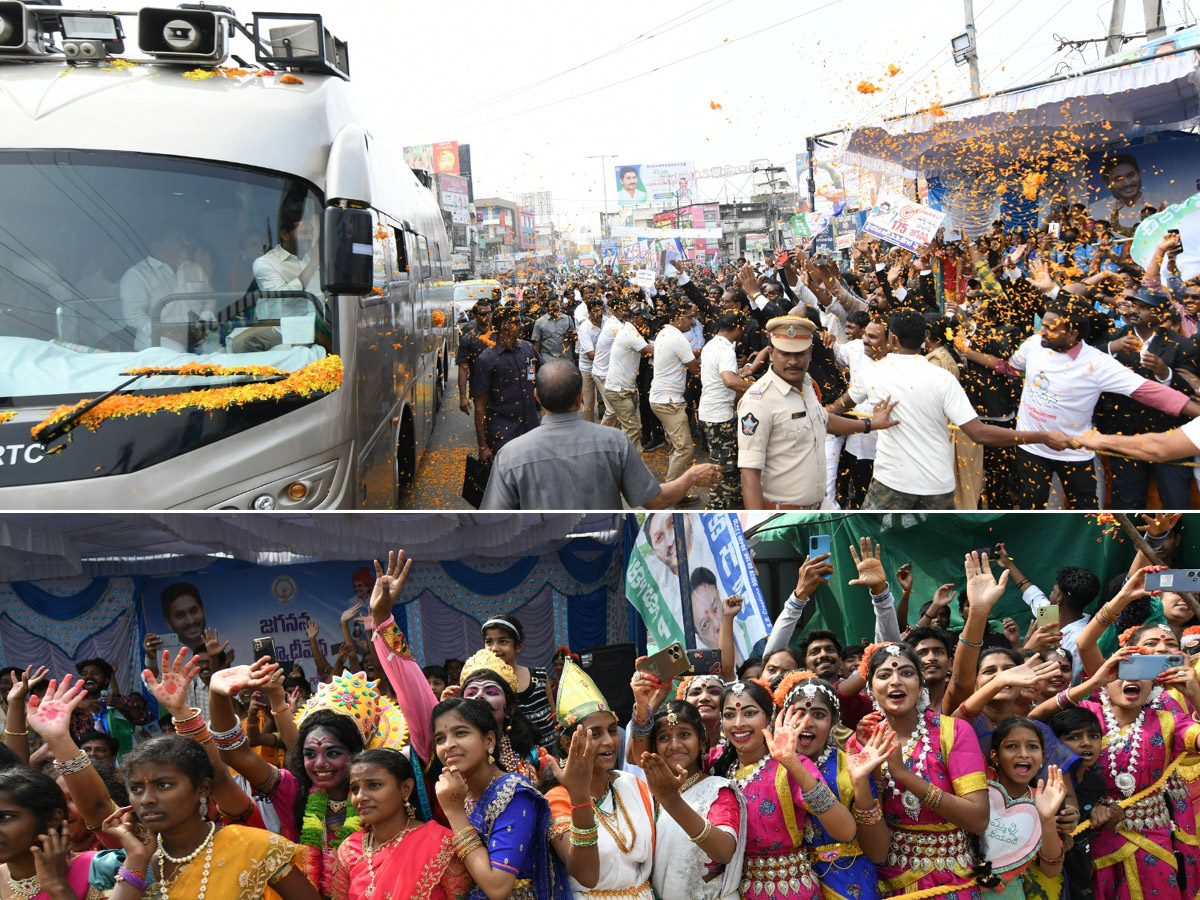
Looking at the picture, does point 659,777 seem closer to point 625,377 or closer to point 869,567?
point 869,567

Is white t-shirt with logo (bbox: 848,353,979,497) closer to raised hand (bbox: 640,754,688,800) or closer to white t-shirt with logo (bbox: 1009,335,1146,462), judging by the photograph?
white t-shirt with logo (bbox: 1009,335,1146,462)

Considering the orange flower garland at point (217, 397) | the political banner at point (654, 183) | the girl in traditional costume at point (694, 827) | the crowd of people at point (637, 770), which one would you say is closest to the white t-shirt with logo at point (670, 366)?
the orange flower garland at point (217, 397)

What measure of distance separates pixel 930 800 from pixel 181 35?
532 centimetres

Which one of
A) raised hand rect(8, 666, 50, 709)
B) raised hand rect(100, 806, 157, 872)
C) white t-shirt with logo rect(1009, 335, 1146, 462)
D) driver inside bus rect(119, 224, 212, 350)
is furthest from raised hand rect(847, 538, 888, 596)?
driver inside bus rect(119, 224, 212, 350)

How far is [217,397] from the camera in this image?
17.5 ft

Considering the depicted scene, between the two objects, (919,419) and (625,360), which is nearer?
(919,419)

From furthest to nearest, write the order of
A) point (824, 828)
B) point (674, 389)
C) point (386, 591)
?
point (674, 389), point (386, 591), point (824, 828)

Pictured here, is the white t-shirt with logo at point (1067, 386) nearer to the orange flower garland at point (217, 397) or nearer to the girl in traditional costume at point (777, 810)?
the girl in traditional costume at point (777, 810)

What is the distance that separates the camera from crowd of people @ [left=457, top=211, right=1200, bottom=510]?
5109 millimetres

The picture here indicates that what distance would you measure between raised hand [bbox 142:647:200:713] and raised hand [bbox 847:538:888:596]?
2231 millimetres

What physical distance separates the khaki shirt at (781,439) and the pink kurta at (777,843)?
2.71 meters

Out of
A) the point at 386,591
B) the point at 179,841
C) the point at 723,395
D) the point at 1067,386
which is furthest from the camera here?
the point at 723,395

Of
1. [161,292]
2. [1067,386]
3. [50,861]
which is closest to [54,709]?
[50,861]

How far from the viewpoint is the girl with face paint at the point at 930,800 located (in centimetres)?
335
